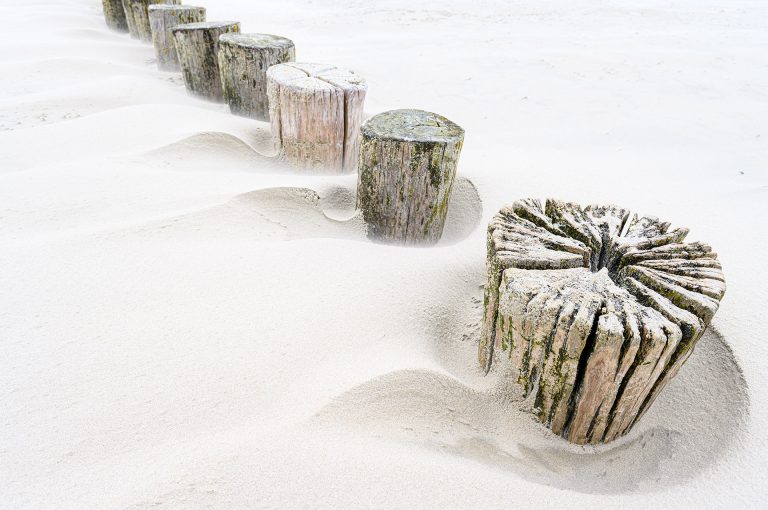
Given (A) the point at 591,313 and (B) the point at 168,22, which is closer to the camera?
(A) the point at 591,313

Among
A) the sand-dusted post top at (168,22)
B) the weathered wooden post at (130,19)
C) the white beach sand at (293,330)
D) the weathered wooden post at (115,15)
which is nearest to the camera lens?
the white beach sand at (293,330)

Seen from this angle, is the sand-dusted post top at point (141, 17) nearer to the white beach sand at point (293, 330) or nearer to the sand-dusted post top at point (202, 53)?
the sand-dusted post top at point (202, 53)

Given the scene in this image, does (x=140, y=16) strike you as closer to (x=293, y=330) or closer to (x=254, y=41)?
(x=254, y=41)

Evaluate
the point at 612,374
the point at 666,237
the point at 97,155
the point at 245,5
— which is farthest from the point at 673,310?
the point at 245,5

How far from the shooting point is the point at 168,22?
469 centimetres

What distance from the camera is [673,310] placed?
1.23m

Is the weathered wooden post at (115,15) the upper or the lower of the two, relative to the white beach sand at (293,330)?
upper

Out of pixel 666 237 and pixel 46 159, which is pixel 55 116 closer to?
pixel 46 159

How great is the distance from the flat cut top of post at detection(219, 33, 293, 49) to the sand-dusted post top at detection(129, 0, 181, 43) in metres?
2.85

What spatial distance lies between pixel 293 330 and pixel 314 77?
1.89 metres

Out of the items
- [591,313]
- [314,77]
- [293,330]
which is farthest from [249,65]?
[591,313]

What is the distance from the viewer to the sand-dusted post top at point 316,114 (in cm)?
278

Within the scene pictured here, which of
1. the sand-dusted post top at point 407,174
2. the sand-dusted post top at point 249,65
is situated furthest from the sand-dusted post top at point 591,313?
the sand-dusted post top at point 249,65

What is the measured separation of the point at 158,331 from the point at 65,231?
2.82 feet
